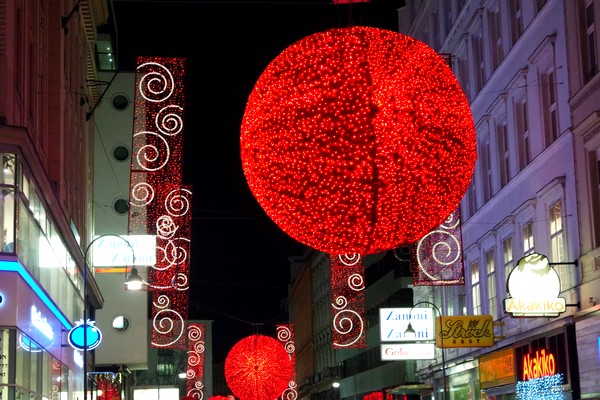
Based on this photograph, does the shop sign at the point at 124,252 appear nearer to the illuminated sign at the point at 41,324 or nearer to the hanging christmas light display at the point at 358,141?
the illuminated sign at the point at 41,324

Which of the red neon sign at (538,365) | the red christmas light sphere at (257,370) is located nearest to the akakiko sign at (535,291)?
the red neon sign at (538,365)

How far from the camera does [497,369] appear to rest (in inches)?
1350

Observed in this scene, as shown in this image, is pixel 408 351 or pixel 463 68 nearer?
pixel 408 351

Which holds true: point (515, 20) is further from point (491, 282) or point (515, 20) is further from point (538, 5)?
point (491, 282)

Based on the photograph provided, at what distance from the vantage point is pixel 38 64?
1126 inches

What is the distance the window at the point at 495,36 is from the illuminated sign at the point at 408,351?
29.0 ft

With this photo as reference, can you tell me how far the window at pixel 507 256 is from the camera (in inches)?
A: 1292

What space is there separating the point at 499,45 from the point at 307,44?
20565mm

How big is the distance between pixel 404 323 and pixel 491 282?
2.95 meters

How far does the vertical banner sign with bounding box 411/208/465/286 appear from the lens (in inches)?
1247

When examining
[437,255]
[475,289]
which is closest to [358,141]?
[437,255]

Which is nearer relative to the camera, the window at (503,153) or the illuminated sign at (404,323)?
the window at (503,153)

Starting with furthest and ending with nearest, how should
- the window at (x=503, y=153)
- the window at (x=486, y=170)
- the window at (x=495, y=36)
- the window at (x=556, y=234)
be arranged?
the window at (x=486, y=170) → the window at (x=495, y=36) → the window at (x=503, y=153) → the window at (x=556, y=234)

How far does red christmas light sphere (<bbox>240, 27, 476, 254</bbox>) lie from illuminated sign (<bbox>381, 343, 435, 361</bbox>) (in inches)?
863
